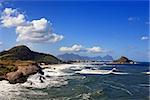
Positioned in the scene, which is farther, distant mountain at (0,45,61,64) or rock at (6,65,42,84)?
distant mountain at (0,45,61,64)

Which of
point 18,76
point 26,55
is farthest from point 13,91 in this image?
point 26,55

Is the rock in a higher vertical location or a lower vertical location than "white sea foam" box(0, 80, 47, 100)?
higher

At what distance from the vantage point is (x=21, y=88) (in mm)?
44281

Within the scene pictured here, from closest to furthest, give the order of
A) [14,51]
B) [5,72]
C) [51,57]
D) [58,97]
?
[58,97] → [5,72] → [14,51] → [51,57]

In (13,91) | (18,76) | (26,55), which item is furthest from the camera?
(26,55)

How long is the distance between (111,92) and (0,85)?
16.5 metres

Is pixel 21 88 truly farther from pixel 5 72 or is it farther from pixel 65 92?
pixel 5 72

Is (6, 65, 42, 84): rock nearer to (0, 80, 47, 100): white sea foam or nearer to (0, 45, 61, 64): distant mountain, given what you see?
(0, 80, 47, 100): white sea foam

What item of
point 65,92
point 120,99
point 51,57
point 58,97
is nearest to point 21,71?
point 65,92

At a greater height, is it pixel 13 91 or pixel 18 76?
pixel 18 76

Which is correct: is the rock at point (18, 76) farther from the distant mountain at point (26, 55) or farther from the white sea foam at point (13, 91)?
the distant mountain at point (26, 55)

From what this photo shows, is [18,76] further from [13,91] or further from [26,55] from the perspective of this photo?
[26,55]

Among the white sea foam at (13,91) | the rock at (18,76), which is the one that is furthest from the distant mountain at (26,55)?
the white sea foam at (13,91)

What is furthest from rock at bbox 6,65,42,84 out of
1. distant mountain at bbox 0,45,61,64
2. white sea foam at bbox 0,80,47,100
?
distant mountain at bbox 0,45,61,64
